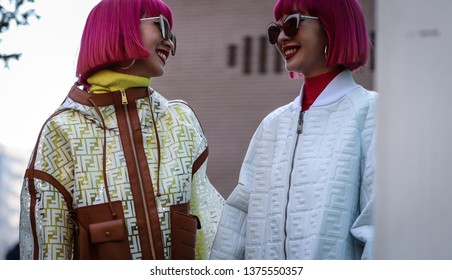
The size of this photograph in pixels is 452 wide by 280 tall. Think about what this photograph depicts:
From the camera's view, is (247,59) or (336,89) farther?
(247,59)

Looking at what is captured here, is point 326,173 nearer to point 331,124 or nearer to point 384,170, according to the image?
point 331,124

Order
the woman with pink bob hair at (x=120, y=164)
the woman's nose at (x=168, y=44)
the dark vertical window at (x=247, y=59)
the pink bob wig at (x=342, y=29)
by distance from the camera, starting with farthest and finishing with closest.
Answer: the dark vertical window at (x=247, y=59) → the woman's nose at (x=168, y=44) → the woman with pink bob hair at (x=120, y=164) → the pink bob wig at (x=342, y=29)

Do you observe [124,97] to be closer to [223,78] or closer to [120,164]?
[120,164]

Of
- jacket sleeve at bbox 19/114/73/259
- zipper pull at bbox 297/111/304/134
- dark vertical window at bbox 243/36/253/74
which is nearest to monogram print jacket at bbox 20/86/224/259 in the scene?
jacket sleeve at bbox 19/114/73/259

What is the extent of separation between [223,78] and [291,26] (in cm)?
547

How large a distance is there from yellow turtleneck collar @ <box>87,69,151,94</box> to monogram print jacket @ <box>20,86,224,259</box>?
0.10 feet

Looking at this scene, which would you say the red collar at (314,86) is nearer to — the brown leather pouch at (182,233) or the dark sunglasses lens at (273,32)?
the dark sunglasses lens at (273,32)

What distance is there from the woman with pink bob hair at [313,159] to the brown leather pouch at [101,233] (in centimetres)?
30

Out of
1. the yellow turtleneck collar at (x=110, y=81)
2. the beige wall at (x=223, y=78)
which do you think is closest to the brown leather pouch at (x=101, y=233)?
the yellow turtleneck collar at (x=110, y=81)

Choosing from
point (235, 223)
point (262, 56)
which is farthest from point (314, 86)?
point (262, 56)

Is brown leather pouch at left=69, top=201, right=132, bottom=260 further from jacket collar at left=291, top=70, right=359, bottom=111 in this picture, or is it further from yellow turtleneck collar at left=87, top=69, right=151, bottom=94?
jacket collar at left=291, top=70, right=359, bottom=111

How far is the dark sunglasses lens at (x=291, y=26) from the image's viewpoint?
103 inches

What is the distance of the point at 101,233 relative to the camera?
2.63m
